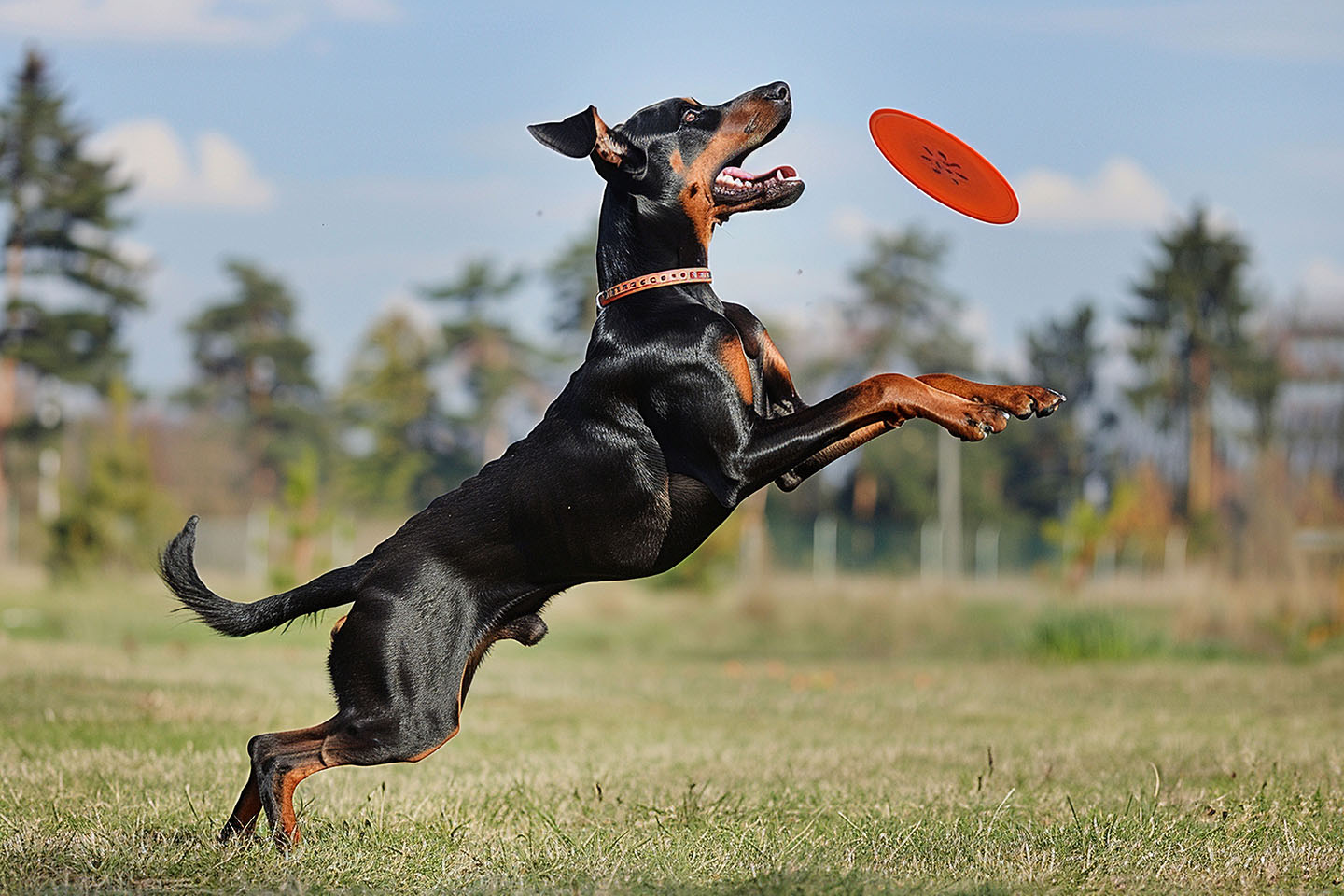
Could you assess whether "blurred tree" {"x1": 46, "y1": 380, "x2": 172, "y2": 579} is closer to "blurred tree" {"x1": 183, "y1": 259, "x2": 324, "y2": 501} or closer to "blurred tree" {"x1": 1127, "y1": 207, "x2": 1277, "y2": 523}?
"blurred tree" {"x1": 183, "y1": 259, "x2": 324, "y2": 501}

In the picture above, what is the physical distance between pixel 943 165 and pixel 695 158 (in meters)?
1.11

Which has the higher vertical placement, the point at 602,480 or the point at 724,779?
the point at 602,480

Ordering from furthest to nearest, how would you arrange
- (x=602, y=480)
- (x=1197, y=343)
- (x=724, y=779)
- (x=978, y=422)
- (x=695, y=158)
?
(x=1197, y=343), (x=724, y=779), (x=695, y=158), (x=602, y=480), (x=978, y=422)

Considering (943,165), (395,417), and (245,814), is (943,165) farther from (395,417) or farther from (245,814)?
(395,417)

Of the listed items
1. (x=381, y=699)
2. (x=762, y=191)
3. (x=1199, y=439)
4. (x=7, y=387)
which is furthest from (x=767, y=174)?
(x=1199, y=439)

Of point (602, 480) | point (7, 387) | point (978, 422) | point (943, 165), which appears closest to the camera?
point (978, 422)

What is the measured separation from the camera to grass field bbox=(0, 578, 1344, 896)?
3.96 meters

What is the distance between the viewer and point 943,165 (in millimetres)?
5090

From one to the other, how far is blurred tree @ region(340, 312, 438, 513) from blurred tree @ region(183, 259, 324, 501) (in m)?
1.51

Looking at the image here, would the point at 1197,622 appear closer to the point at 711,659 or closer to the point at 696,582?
the point at 711,659

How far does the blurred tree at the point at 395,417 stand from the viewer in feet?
130

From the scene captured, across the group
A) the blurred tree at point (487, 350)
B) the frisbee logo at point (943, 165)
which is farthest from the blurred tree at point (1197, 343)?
the frisbee logo at point (943, 165)

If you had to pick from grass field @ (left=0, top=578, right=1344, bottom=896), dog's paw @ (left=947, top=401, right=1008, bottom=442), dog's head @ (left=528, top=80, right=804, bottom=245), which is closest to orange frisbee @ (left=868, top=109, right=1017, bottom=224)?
dog's head @ (left=528, top=80, right=804, bottom=245)

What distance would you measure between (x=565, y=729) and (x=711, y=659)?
7118 mm
